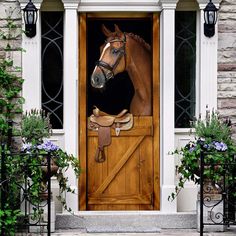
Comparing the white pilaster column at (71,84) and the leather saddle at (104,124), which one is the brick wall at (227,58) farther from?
the white pilaster column at (71,84)

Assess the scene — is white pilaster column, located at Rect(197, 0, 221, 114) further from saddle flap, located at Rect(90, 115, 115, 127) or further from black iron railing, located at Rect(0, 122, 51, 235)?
black iron railing, located at Rect(0, 122, 51, 235)

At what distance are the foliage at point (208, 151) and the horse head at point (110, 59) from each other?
130 centimetres

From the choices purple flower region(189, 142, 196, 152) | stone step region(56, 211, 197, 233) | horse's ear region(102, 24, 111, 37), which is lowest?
stone step region(56, 211, 197, 233)

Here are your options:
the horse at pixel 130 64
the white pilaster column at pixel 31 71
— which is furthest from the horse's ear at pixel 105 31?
the white pilaster column at pixel 31 71

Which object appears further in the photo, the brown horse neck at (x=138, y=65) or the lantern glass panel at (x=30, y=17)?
the brown horse neck at (x=138, y=65)

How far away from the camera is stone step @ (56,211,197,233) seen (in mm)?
9320

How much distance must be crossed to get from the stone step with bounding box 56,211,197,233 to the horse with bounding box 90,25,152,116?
53.5 inches

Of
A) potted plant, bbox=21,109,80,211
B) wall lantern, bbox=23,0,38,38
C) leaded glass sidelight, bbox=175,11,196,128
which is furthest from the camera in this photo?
leaded glass sidelight, bbox=175,11,196,128

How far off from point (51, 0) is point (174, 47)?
164 centimetres

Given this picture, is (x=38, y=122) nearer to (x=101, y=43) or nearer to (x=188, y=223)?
(x=101, y=43)

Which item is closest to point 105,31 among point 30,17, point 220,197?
point 30,17

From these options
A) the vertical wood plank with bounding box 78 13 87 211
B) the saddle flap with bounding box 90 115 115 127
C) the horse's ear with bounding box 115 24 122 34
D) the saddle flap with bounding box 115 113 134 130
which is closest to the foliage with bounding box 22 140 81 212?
the vertical wood plank with bounding box 78 13 87 211

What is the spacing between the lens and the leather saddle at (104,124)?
992cm

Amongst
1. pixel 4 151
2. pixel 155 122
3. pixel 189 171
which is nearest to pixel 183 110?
pixel 155 122
